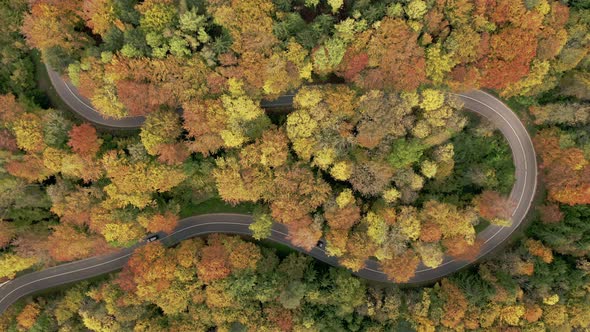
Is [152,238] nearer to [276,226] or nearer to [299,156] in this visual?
[276,226]

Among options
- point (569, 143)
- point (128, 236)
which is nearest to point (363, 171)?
point (569, 143)

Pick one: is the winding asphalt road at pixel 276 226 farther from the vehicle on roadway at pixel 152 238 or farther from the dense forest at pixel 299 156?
the dense forest at pixel 299 156

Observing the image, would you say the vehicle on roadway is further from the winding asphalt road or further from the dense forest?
the dense forest

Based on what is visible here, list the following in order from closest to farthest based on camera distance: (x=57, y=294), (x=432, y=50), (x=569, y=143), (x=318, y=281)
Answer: (x=432, y=50)
(x=569, y=143)
(x=318, y=281)
(x=57, y=294)

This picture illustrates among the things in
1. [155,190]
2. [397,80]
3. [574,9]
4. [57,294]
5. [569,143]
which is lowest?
[57,294]

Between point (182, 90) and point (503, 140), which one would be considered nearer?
point (182, 90)

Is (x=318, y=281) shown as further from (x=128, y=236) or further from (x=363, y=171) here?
(x=128, y=236)

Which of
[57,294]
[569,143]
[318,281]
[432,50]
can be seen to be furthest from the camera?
[57,294]
